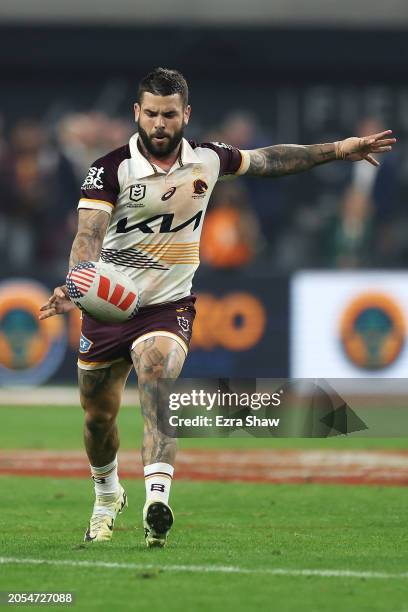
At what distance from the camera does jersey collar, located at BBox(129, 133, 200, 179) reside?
8492 mm

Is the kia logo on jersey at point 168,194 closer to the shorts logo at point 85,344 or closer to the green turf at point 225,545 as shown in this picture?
the shorts logo at point 85,344

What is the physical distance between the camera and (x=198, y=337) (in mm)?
19906

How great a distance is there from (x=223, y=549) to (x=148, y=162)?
218 centimetres

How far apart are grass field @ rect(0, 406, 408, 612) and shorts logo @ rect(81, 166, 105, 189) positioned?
197cm

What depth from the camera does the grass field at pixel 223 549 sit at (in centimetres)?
678

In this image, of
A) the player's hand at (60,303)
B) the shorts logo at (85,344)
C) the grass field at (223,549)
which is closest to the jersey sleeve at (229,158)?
the shorts logo at (85,344)

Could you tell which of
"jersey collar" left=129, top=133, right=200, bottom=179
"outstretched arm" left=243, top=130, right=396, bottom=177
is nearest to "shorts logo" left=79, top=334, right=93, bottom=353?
"jersey collar" left=129, top=133, right=200, bottom=179

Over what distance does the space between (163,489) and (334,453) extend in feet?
23.1

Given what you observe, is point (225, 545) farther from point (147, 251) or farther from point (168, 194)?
point (168, 194)

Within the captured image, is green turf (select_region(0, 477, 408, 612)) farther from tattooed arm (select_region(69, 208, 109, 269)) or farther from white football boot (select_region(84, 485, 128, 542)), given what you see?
tattooed arm (select_region(69, 208, 109, 269))

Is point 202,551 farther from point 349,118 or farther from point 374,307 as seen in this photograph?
point 349,118

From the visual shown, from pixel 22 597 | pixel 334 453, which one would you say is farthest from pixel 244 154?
pixel 334 453

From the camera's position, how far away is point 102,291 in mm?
7949
